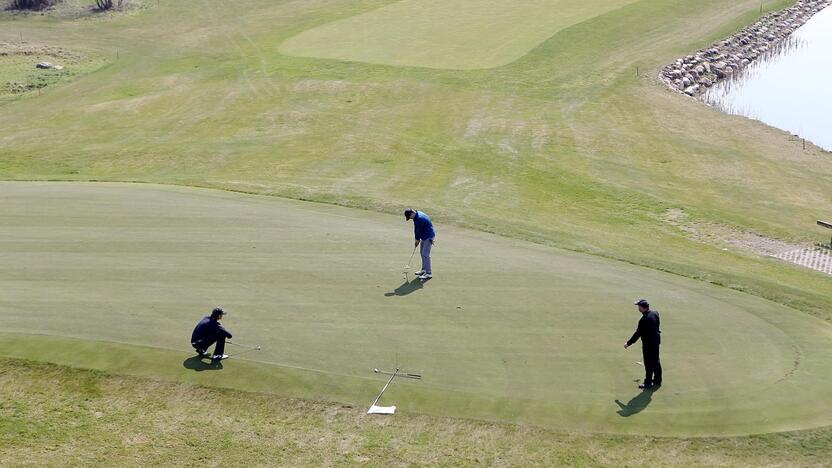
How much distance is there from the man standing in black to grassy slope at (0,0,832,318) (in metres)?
7.91

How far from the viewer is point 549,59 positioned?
6100 centimetres

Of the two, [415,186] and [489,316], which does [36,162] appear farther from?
[489,316]

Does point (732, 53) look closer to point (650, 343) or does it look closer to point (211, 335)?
point (650, 343)

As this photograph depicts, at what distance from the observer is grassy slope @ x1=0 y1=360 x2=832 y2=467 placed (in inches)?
613

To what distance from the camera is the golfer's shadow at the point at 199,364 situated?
720 inches

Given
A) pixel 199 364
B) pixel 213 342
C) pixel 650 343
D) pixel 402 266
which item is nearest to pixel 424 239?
pixel 402 266

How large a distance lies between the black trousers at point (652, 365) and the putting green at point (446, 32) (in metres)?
43.6

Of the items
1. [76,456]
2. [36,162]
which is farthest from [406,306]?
[36,162]

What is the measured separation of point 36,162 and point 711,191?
31.8 metres

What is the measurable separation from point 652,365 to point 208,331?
9.25 meters

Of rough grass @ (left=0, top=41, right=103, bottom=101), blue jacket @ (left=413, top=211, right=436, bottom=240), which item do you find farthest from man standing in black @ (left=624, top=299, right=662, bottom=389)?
rough grass @ (left=0, top=41, right=103, bottom=101)

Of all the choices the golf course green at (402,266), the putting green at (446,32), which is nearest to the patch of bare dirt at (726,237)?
the golf course green at (402,266)

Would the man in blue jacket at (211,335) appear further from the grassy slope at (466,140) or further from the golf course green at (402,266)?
the grassy slope at (466,140)

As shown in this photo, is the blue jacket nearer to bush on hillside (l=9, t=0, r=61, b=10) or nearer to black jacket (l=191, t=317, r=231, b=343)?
black jacket (l=191, t=317, r=231, b=343)
